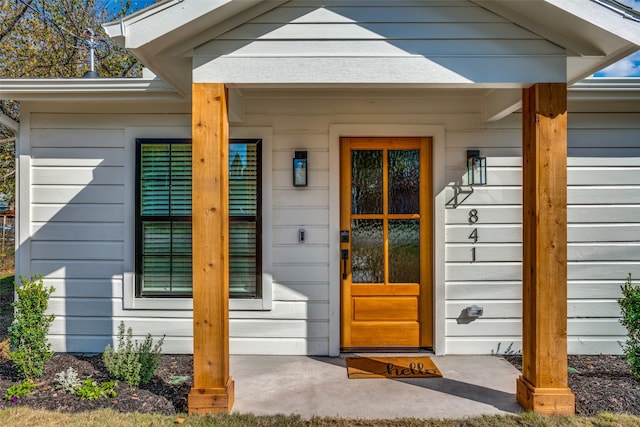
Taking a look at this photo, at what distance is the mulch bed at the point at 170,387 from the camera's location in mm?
2799

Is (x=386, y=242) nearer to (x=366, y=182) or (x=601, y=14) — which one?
Answer: (x=366, y=182)

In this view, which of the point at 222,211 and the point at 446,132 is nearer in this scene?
the point at 222,211

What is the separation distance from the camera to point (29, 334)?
3189 millimetres

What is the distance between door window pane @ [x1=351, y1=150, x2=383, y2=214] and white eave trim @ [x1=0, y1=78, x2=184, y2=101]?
1.82m

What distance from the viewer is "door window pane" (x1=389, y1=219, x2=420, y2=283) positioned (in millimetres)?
4043

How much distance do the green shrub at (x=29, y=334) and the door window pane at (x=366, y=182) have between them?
9.40ft

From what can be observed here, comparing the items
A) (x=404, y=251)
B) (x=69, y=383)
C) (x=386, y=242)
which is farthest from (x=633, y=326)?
(x=69, y=383)

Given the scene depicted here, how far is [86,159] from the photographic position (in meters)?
4.00

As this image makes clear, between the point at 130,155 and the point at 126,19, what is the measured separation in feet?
5.86

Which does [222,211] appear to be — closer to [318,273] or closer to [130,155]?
[318,273]

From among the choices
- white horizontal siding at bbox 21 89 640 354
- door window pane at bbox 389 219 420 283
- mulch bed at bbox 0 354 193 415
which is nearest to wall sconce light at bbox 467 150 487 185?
white horizontal siding at bbox 21 89 640 354

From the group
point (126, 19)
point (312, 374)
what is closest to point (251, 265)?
point (312, 374)

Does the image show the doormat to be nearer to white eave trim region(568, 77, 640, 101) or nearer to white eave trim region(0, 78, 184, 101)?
white eave trim region(568, 77, 640, 101)

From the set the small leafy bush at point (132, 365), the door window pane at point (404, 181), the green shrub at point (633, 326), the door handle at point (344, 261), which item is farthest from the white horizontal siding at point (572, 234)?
the small leafy bush at point (132, 365)
